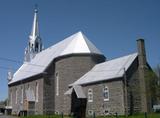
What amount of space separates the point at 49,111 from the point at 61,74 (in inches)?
274

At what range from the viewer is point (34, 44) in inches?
3322

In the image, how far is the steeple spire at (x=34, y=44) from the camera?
8312cm

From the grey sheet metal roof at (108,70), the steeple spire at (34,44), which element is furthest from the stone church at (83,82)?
the steeple spire at (34,44)

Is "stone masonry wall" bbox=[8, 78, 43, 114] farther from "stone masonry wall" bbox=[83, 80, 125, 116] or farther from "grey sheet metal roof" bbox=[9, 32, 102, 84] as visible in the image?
"stone masonry wall" bbox=[83, 80, 125, 116]

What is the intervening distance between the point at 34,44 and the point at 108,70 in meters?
39.5

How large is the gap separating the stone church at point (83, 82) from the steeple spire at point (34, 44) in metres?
10.6

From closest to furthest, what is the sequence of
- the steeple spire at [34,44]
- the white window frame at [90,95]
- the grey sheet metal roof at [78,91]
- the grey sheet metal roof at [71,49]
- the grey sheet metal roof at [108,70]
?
1. the grey sheet metal roof at [108,70]
2. the white window frame at [90,95]
3. the grey sheet metal roof at [78,91]
4. the grey sheet metal roof at [71,49]
5. the steeple spire at [34,44]

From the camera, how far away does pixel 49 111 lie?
2265 inches

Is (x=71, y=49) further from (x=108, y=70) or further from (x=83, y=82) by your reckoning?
(x=108, y=70)

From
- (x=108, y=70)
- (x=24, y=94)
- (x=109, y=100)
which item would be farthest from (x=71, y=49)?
(x=24, y=94)

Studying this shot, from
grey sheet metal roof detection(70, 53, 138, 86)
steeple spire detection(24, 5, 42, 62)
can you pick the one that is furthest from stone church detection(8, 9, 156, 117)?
steeple spire detection(24, 5, 42, 62)

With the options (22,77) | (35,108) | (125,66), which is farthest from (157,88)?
(22,77)

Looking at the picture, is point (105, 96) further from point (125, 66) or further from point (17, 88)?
point (17, 88)

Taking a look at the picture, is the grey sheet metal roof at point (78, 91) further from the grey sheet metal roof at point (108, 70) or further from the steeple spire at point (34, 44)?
the steeple spire at point (34, 44)
